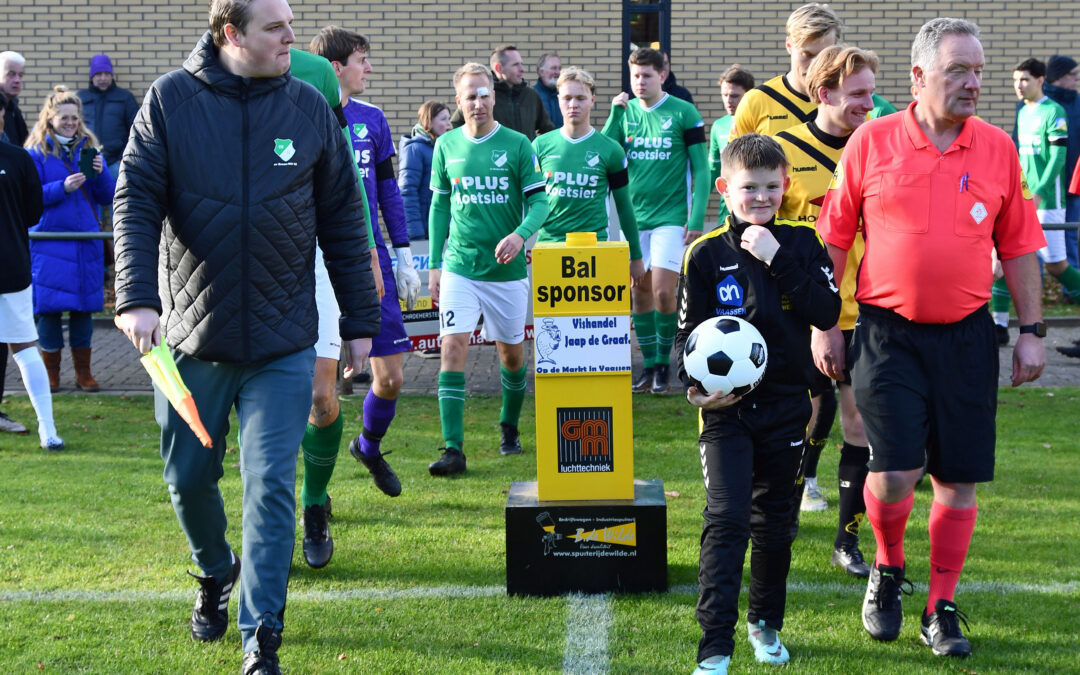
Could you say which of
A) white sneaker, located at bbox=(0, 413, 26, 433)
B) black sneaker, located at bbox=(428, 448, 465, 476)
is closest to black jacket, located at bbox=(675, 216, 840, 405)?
black sneaker, located at bbox=(428, 448, 465, 476)

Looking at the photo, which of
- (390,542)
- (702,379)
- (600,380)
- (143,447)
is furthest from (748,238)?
(143,447)

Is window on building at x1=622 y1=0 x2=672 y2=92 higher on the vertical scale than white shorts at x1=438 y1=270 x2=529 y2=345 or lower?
higher

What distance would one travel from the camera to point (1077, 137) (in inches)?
502

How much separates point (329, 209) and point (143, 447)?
4106 mm

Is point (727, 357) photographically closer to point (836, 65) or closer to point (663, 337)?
point (836, 65)

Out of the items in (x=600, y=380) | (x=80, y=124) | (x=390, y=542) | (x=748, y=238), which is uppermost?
(x=80, y=124)

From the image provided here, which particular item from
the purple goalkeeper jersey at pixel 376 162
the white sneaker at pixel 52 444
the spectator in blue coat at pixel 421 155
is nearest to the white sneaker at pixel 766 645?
the purple goalkeeper jersey at pixel 376 162

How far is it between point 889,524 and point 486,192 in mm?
3819

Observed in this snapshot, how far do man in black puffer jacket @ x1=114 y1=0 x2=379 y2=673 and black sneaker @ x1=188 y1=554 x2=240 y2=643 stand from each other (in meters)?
0.36

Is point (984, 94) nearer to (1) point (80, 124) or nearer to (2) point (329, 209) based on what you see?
(1) point (80, 124)

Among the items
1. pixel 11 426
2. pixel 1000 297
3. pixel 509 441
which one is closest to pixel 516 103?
pixel 509 441

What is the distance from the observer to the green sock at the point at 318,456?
540 cm

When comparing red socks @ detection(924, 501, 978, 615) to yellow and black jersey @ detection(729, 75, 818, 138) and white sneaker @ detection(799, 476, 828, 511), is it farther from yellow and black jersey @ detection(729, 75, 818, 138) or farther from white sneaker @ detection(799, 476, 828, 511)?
yellow and black jersey @ detection(729, 75, 818, 138)

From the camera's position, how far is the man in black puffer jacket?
3.88 m
